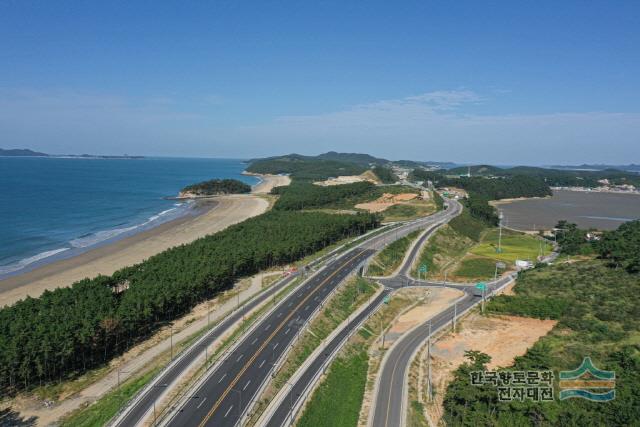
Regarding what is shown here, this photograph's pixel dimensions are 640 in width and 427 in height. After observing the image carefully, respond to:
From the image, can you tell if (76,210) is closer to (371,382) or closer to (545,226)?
(371,382)

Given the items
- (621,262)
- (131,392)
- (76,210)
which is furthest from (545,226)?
(76,210)

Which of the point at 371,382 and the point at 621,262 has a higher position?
the point at 621,262

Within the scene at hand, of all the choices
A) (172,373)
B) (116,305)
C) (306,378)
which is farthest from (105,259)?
(306,378)

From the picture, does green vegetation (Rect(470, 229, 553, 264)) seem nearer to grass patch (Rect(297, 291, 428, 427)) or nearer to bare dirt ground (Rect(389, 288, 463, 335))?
bare dirt ground (Rect(389, 288, 463, 335))

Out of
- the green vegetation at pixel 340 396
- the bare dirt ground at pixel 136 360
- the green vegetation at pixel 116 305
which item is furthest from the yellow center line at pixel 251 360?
the green vegetation at pixel 116 305

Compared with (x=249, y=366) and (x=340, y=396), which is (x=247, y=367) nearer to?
(x=249, y=366)

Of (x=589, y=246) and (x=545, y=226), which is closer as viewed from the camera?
(x=589, y=246)
